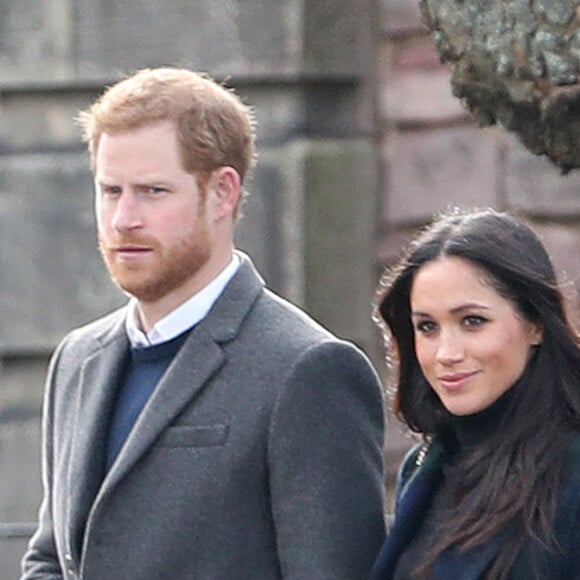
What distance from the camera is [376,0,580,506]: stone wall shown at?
631cm

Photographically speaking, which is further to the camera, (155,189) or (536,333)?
(155,189)

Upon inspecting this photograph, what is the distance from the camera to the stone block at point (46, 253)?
6.43 metres

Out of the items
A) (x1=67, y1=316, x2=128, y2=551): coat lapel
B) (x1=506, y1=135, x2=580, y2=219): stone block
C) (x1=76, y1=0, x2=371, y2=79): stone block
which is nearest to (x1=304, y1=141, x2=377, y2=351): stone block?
(x1=76, y1=0, x2=371, y2=79): stone block

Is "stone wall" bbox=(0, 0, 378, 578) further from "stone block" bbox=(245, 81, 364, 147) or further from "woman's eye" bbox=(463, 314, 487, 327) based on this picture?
"woman's eye" bbox=(463, 314, 487, 327)

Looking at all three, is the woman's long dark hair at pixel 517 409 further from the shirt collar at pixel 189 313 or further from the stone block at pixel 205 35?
the stone block at pixel 205 35

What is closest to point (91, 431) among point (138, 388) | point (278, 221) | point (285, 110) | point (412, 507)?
point (138, 388)

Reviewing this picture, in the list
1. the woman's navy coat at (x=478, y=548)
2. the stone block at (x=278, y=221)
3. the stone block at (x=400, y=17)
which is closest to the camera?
the woman's navy coat at (x=478, y=548)

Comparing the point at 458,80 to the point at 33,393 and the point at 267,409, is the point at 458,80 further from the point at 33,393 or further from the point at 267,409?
the point at 33,393

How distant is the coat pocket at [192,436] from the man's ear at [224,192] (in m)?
0.32

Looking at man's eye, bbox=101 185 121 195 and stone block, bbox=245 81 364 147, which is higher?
man's eye, bbox=101 185 121 195

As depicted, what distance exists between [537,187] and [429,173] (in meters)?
0.35

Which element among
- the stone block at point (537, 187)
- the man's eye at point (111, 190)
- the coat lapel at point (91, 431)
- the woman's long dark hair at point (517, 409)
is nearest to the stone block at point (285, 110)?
the stone block at point (537, 187)

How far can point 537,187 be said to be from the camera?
6281 mm

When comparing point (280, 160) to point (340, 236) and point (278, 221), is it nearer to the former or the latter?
point (278, 221)
